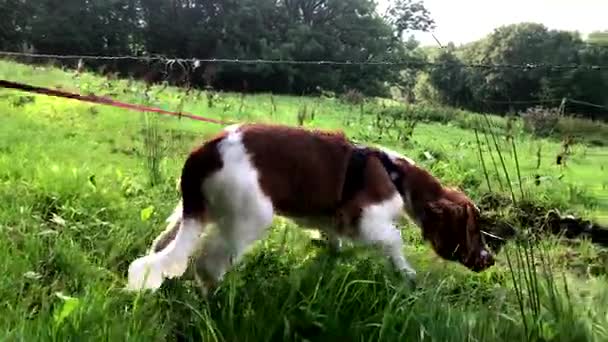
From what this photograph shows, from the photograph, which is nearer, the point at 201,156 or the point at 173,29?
the point at 201,156

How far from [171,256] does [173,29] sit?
4587 centimetres

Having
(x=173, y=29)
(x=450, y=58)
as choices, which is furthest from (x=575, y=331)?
(x=173, y=29)

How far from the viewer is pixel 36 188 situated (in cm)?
519

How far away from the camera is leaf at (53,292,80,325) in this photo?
3.12m

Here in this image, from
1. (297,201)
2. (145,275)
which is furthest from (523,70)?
(145,275)

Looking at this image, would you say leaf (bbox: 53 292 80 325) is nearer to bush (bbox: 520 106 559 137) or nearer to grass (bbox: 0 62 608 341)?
grass (bbox: 0 62 608 341)

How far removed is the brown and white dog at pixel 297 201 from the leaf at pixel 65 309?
Answer: 19.8 inches

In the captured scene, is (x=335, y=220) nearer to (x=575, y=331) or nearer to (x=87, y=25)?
(x=575, y=331)

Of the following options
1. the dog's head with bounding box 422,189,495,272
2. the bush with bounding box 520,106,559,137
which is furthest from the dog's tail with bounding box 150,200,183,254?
the bush with bounding box 520,106,559,137

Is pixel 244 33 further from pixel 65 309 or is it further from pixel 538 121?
pixel 65 309

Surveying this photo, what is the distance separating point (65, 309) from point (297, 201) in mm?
1532

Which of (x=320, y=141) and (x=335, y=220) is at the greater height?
(x=320, y=141)

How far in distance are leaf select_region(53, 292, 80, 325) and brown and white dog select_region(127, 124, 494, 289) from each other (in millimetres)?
502

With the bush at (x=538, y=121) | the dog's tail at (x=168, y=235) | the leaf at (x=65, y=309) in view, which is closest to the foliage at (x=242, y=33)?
the bush at (x=538, y=121)
